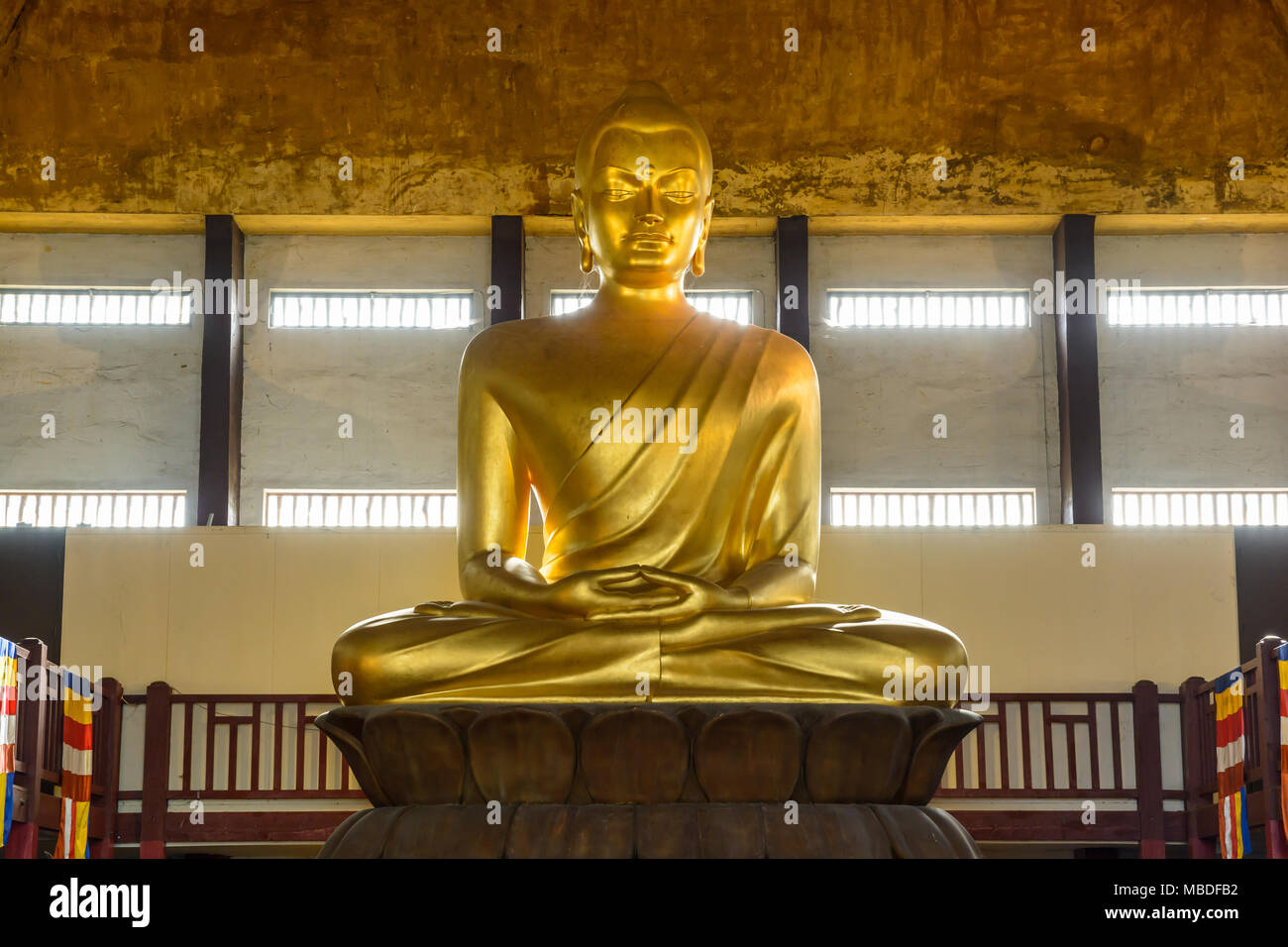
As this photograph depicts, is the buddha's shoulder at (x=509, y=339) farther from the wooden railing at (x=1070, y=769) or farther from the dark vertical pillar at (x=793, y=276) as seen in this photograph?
the dark vertical pillar at (x=793, y=276)

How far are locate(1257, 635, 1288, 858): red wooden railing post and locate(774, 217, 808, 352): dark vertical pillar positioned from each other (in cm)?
414

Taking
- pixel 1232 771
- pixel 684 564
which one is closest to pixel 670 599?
pixel 684 564

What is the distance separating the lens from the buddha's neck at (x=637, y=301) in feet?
14.1

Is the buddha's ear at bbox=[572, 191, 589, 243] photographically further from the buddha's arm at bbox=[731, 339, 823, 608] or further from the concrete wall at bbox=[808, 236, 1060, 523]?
the concrete wall at bbox=[808, 236, 1060, 523]

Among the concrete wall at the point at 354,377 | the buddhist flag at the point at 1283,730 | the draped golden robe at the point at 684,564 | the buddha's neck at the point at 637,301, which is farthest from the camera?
the concrete wall at the point at 354,377

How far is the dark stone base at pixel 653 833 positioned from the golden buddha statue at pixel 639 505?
0.30 meters

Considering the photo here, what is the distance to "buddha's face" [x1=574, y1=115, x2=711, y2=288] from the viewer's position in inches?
165

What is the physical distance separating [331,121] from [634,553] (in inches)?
246

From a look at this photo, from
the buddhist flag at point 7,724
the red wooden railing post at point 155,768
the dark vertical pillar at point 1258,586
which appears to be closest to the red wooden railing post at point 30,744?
the buddhist flag at point 7,724

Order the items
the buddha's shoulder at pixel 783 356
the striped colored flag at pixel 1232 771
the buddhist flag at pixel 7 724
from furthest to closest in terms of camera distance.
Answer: the striped colored flag at pixel 1232 771
the buddhist flag at pixel 7 724
the buddha's shoulder at pixel 783 356

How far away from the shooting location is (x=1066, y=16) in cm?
951

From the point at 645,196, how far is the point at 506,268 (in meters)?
5.50

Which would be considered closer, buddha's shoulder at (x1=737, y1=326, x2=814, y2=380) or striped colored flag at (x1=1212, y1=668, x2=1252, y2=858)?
buddha's shoulder at (x1=737, y1=326, x2=814, y2=380)

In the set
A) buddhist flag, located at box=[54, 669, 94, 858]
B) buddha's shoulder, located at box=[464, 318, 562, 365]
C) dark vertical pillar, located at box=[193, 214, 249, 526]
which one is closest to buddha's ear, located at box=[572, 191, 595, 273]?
buddha's shoulder, located at box=[464, 318, 562, 365]
